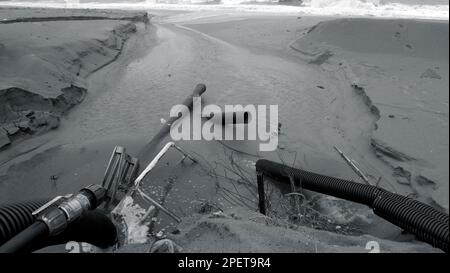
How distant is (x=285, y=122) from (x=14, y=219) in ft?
17.3

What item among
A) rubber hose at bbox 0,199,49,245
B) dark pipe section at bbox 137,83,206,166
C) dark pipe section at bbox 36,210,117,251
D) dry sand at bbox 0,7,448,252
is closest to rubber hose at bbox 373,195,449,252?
dry sand at bbox 0,7,448,252

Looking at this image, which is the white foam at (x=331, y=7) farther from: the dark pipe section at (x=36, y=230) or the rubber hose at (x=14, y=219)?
the rubber hose at (x=14, y=219)

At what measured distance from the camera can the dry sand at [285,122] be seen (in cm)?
362

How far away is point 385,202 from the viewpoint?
11.9 feet

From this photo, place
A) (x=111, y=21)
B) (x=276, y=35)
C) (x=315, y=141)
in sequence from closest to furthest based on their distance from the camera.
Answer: (x=315, y=141) → (x=276, y=35) → (x=111, y=21)

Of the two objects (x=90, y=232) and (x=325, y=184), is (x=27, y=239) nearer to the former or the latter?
(x=90, y=232)

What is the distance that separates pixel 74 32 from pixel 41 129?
5414mm

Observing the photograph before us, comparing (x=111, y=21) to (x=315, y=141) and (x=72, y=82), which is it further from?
(x=315, y=141)

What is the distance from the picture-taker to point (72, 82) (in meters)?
8.56

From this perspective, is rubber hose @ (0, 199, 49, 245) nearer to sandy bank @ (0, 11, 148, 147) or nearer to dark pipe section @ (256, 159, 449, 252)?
dark pipe section @ (256, 159, 449, 252)

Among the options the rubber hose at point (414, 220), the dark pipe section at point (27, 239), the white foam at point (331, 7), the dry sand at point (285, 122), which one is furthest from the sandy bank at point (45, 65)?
the white foam at point (331, 7)

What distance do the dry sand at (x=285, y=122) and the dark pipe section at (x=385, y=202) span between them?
0.70ft

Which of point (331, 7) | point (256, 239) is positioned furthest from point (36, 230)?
point (331, 7)

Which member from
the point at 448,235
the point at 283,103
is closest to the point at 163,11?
the point at 283,103
